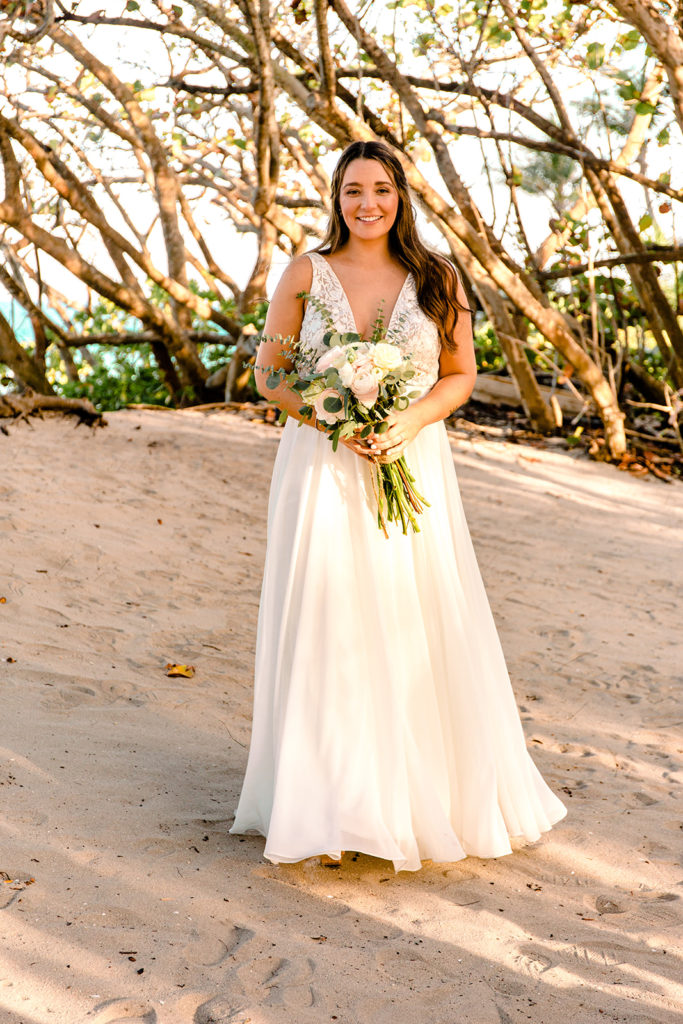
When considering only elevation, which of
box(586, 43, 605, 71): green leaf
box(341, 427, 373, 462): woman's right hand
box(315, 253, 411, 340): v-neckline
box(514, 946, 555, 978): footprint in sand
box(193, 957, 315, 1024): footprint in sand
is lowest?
box(514, 946, 555, 978): footprint in sand

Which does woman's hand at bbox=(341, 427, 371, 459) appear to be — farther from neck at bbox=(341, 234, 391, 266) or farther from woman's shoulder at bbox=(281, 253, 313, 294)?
neck at bbox=(341, 234, 391, 266)

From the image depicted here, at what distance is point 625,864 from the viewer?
142 inches

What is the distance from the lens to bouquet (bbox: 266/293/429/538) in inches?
120

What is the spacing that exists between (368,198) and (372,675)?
4.98 ft

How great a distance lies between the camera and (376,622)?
3215 millimetres

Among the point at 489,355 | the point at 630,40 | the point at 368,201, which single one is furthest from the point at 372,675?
the point at 489,355

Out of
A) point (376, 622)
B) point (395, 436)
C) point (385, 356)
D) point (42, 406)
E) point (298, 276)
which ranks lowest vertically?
point (376, 622)

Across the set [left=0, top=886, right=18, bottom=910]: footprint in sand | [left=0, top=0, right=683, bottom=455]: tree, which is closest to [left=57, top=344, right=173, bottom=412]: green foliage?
[left=0, top=0, right=683, bottom=455]: tree

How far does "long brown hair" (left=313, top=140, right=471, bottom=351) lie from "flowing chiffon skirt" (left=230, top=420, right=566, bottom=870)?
398mm

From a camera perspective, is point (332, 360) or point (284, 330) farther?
point (284, 330)

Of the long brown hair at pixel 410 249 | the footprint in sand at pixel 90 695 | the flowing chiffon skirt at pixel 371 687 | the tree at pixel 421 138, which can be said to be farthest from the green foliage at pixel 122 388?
the flowing chiffon skirt at pixel 371 687

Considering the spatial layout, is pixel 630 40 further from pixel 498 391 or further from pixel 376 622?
pixel 376 622

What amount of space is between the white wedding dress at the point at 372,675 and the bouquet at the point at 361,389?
73 millimetres

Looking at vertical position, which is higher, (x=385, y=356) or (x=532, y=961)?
(x=385, y=356)
